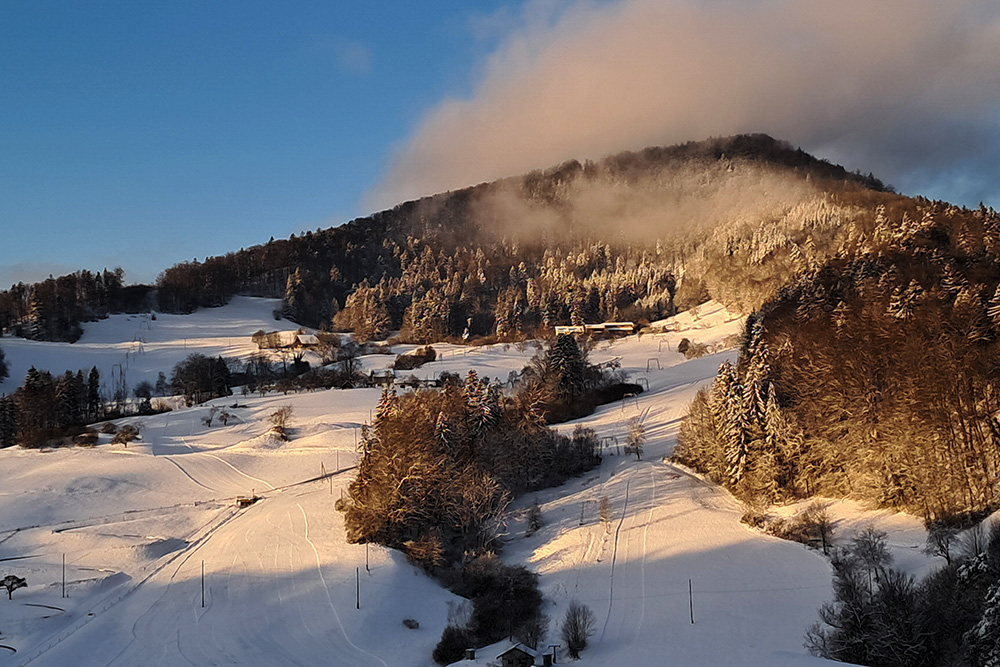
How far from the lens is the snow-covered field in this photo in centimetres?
2897

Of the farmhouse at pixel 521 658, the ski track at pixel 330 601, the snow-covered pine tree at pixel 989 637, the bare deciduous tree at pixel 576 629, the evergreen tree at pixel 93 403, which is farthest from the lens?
the evergreen tree at pixel 93 403

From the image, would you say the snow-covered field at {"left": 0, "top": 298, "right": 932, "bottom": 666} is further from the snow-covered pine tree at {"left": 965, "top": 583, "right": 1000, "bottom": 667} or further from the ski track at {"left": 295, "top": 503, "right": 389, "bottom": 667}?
the snow-covered pine tree at {"left": 965, "top": 583, "right": 1000, "bottom": 667}

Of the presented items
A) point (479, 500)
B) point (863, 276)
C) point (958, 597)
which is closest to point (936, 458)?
point (958, 597)

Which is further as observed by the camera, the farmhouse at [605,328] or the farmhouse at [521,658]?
the farmhouse at [605,328]

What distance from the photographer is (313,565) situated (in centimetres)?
3728

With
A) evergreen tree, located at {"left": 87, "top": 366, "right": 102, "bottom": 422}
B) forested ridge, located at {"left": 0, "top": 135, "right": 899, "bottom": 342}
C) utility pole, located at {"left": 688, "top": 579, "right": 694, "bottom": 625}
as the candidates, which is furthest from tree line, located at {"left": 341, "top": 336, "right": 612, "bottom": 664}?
forested ridge, located at {"left": 0, "top": 135, "right": 899, "bottom": 342}

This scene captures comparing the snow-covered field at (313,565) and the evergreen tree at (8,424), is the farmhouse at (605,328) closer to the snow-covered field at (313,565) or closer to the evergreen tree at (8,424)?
the snow-covered field at (313,565)

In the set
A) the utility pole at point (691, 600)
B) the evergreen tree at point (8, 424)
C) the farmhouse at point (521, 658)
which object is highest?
the evergreen tree at point (8, 424)

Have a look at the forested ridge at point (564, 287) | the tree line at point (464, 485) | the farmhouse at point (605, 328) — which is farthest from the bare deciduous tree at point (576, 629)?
the farmhouse at point (605, 328)

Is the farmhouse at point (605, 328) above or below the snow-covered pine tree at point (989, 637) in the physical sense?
above

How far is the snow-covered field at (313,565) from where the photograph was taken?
29.0 m

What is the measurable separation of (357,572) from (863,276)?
166 feet

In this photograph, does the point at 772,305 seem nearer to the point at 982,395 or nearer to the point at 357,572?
the point at 982,395

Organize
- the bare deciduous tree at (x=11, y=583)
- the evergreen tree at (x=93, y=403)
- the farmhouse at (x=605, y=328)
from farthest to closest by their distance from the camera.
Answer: the farmhouse at (x=605, y=328) → the evergreen tree at (x=93, y=403) → the bare deciduous tree at (x=11, y=583)
